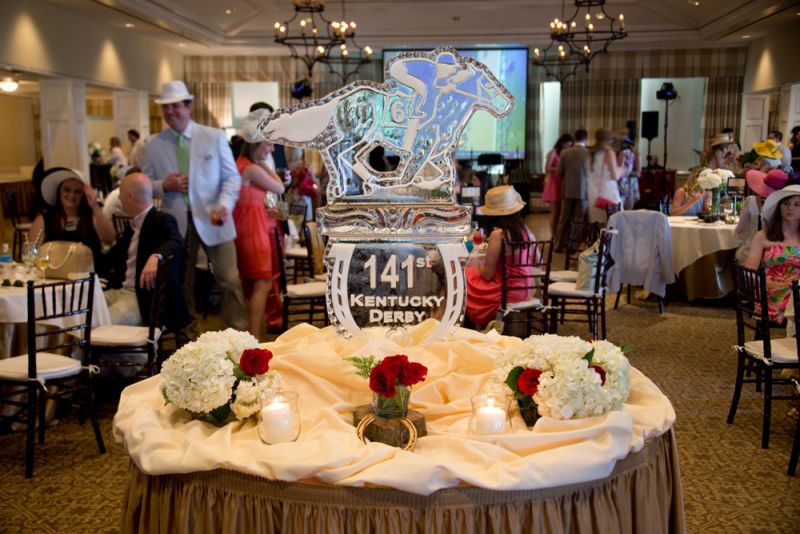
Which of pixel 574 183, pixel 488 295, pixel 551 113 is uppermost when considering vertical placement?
pixel 551 113

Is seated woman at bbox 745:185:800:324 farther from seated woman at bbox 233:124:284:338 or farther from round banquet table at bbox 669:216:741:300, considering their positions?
seated woman at bbox 233:124:284:338

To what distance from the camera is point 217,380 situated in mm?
2332

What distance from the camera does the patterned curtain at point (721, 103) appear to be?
1656 cm

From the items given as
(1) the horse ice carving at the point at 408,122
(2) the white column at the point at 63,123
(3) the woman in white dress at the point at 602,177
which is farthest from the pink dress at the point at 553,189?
(1) the horse ice carving at the point at 408,122

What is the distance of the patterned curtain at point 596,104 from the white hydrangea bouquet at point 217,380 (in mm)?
15600

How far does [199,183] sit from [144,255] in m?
0.83

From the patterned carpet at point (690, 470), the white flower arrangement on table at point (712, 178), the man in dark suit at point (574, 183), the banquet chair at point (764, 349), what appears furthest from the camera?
the man in dark suit at point (574, 183)

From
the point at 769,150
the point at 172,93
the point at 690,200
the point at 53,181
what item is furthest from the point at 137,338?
the point at 690,200

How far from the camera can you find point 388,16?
1509cm

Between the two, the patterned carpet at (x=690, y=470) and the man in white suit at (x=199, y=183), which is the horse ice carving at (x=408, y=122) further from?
the man in white suit at (x=199, y=183)

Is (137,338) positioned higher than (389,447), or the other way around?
(389,447)

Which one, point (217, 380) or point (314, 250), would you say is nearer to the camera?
point (217, 380)

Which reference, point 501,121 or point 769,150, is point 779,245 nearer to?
point 769,150

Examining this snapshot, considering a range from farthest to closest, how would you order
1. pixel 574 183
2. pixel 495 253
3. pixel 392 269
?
pixel 574 183
pixel 495 253
pixel 392 269
